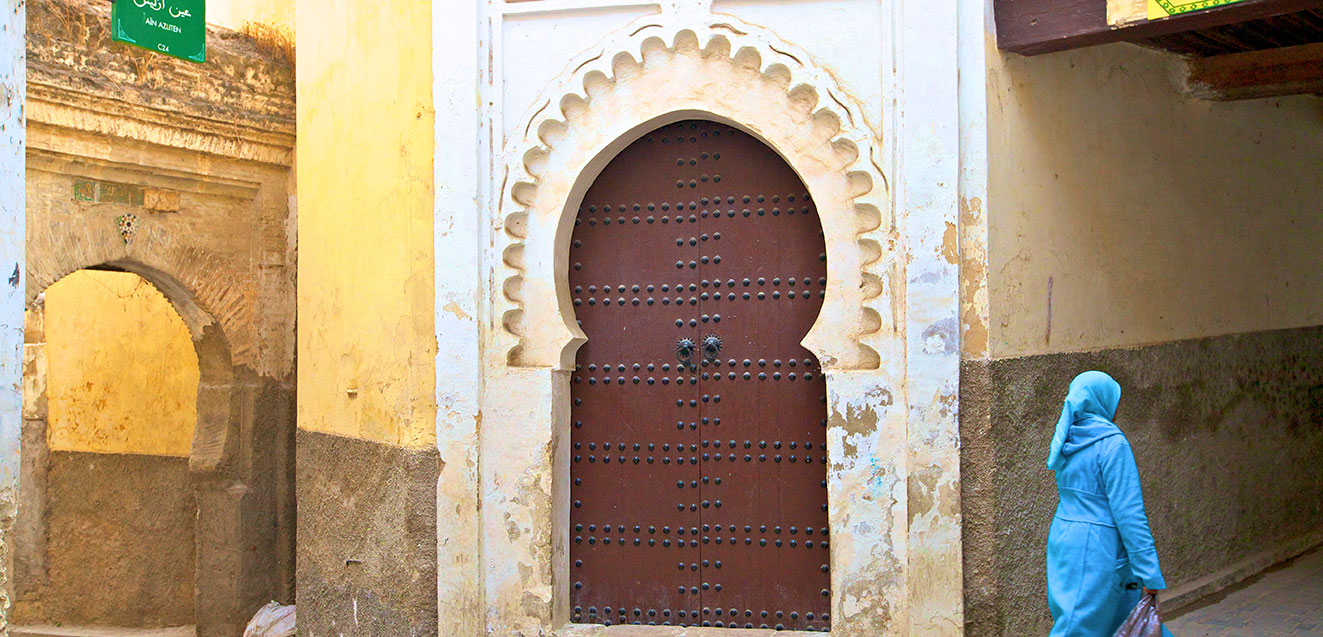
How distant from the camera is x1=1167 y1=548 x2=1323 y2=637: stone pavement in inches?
210

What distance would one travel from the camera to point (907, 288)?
15.5 feet

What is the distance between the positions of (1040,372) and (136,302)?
23.3 feet

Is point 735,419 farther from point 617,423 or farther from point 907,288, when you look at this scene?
point 907,288

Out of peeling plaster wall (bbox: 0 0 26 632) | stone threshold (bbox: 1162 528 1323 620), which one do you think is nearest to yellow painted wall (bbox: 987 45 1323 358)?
stone threshold (bbox: 1162 528 1323 620)

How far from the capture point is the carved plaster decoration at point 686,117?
482cm

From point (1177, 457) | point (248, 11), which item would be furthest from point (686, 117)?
point (248, 11)

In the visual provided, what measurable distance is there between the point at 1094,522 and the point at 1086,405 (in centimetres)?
38

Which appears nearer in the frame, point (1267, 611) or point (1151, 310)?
point (1267, 611)

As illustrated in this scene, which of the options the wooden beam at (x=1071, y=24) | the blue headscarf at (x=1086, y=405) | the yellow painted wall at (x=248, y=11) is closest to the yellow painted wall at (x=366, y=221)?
the yellow painted wall at (x=248, y=11)

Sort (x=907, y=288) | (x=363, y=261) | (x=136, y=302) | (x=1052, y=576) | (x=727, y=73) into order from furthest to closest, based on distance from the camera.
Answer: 1. (x=136, y=302)
2. (x=363, y=261)
3. (x=727, y=73)
4. (x=907, y=288)
5. (x=1052, y=576)

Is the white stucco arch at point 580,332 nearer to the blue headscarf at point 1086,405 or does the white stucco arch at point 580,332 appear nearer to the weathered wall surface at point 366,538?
the weathered wall surface at point 366,538

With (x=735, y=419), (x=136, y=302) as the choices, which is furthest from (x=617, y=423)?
(x=136, y=302)

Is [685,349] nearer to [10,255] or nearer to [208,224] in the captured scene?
[10,255]

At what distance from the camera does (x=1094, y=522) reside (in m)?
3.66
